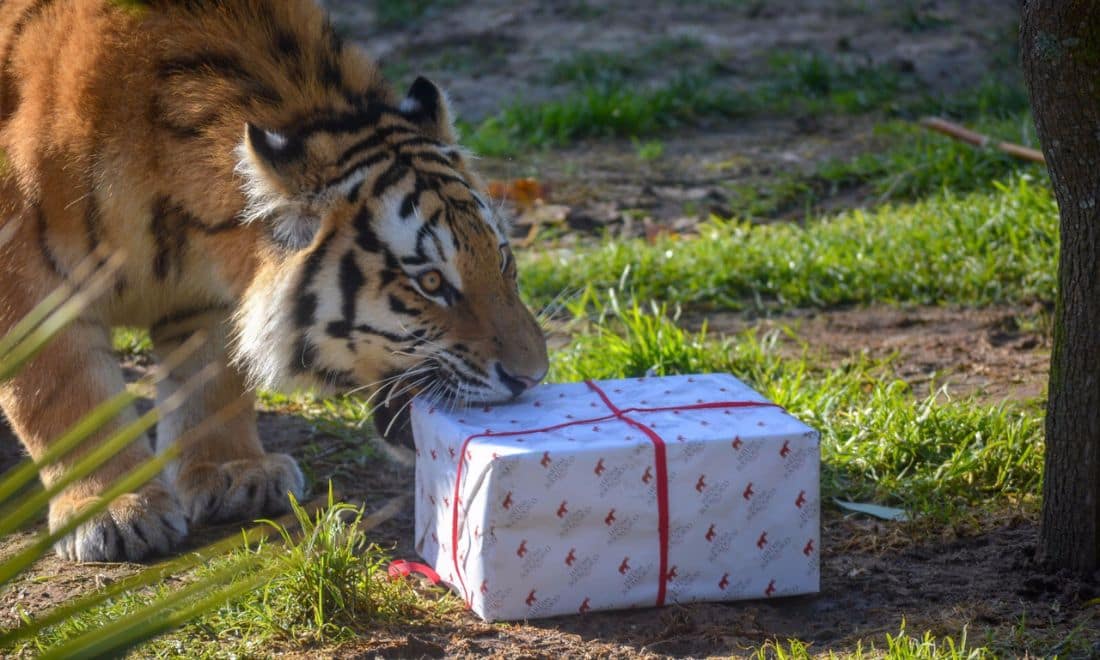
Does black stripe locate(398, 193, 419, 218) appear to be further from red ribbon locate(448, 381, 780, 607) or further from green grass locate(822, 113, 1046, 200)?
green grass locate(822, 113, 1046, 200)

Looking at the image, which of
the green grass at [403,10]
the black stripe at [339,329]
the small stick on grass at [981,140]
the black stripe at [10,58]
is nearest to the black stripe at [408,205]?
the black stripe at [339,329]

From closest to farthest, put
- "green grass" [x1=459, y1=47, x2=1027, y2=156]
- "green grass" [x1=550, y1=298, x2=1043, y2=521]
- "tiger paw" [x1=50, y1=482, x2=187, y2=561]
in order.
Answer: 1. "tiger paw" [x1=50, y1=482, x2=187, y2=561]
2. "green grass" [x1=550, y1=298, x2=1043, y2=521]
3. "green grass" [x1=459, y1=47, x2=1027, y2=156]

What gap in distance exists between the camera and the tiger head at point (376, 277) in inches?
134

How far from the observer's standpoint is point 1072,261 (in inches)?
121

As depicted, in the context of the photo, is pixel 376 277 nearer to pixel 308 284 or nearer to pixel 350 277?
pixel 350 277

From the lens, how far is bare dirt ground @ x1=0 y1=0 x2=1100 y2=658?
3021 millimetres

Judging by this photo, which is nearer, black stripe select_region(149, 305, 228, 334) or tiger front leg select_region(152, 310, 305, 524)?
tiger front leg select_region(152, 310, 305, 524)

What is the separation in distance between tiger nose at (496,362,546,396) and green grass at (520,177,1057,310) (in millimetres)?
2084

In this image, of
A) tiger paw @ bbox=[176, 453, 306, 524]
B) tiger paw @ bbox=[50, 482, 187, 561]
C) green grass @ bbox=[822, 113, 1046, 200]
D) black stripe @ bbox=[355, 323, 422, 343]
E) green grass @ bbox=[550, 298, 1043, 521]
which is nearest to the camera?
black stripe @ bbox=[355, 323, 422, 343]

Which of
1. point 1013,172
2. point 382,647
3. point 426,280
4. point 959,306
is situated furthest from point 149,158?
point 1013,172

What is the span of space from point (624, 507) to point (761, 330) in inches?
93.2

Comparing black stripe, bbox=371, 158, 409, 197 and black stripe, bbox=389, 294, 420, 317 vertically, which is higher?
black stripe, bbox=371, 158, 409, 197

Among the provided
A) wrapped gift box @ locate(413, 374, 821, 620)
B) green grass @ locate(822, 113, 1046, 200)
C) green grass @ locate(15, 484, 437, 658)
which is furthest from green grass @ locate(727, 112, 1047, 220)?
green grass @ locate(15, 484, 437, 658)

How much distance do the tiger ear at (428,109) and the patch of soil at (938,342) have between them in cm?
165
